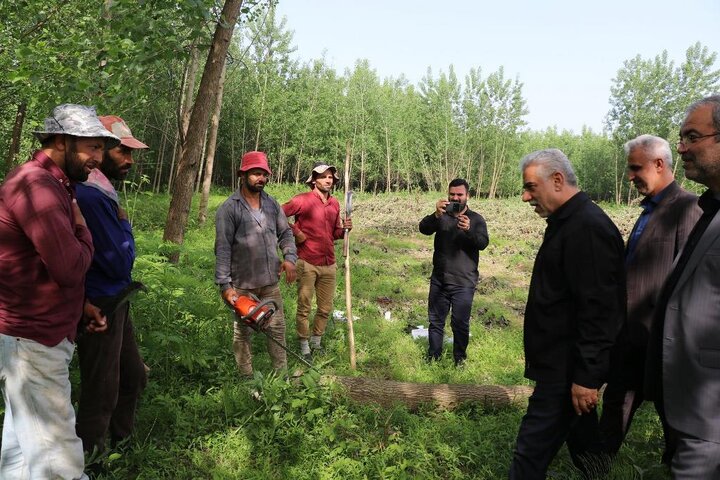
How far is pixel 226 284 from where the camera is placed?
14.3 feet

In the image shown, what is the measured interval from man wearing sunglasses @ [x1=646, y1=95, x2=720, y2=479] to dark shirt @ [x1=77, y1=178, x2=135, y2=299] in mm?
3043

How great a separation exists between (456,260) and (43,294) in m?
4.21

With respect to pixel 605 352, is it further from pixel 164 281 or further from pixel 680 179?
pixel 680 179

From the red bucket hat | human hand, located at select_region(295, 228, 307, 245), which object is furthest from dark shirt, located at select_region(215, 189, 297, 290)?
human hand, located at select_region(295, 228, 307, 245)

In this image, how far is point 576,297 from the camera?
267cm

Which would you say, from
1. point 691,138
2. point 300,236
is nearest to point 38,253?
point 691,138

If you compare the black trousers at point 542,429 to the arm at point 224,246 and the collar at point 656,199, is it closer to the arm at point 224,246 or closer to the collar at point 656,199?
the collar at point 656,199

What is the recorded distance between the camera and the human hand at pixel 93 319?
2.72 meters

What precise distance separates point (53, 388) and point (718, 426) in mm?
3009

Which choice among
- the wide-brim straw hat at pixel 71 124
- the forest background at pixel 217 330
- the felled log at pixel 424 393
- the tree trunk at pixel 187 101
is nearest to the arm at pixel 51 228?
the wide-brim straw hat at pixel 71 124

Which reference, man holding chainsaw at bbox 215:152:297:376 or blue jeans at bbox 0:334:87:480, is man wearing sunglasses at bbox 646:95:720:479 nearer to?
blue jeans at bbox 0:334:87:480

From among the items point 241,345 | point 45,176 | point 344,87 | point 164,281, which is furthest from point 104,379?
point 344,87

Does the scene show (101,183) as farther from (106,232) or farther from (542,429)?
(542,429)

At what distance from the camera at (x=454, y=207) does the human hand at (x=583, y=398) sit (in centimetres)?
298
